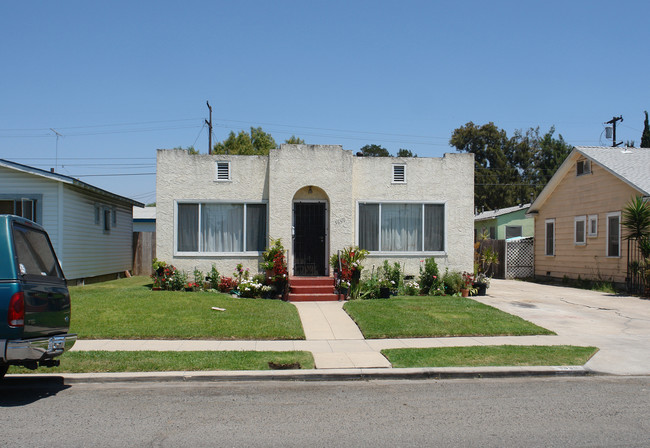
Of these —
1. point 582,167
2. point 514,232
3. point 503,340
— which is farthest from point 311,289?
point 514,232

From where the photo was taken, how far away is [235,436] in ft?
17.8

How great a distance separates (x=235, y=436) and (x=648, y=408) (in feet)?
15.6

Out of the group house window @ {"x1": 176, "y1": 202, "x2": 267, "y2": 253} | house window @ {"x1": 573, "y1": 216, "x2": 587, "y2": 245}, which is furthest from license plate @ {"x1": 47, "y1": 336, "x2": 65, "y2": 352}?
house window @ {"x1": 573, "y1": 216, "x2": 587, "y2": 245}

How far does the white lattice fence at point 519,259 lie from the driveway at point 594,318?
181 inches

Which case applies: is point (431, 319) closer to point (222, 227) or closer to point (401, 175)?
point (401, 175)

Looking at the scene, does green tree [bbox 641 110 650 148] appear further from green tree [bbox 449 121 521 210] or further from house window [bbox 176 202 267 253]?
house window [bbox 176 202 267 253]

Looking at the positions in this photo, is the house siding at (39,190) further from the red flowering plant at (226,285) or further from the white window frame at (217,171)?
the red flowering plant at (226,285)

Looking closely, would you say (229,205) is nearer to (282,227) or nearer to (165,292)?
(282,227)

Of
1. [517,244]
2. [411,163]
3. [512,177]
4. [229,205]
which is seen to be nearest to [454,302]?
[411,163]

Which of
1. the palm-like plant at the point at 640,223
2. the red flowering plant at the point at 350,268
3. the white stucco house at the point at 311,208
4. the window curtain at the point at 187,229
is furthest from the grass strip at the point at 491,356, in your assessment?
the palm-like plant at the point at 640,223

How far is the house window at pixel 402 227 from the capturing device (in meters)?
16.2

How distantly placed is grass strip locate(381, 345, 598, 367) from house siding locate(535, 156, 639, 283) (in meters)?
10.6

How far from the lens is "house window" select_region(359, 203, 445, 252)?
53.3 feet

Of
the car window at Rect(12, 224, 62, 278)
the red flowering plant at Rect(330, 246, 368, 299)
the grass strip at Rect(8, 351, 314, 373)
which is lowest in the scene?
the grass strip at Rect(8, 351, 314, 373)
